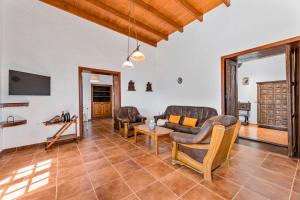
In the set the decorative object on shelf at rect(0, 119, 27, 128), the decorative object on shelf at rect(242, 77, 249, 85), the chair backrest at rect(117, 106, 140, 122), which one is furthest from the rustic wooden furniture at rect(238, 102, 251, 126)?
the decorative object on shelf at rect(0, 119, 27, 128)

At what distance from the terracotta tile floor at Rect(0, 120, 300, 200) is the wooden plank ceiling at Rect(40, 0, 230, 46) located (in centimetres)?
410

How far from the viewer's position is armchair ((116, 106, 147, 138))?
4.01 metres

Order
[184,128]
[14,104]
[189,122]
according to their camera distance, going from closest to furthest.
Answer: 1. [14,104]
2. [184,128]
3. [189,122]

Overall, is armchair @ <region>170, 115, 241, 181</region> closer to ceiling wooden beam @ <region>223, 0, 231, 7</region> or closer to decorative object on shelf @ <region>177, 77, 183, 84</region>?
decorative object on shelf @ <region>177, 77, 183, 84</region>

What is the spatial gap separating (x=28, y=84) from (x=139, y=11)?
3.83 m

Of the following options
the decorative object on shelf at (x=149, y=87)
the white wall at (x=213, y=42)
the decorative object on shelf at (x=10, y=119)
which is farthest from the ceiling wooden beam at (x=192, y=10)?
the decorative object on shelf at (x=10, y=119)

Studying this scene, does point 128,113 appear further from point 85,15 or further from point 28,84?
point 85,15

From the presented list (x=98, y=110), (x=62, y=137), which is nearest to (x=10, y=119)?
(x=62, y=137)

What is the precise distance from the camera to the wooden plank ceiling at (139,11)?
3.79 meters

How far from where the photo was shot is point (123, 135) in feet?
13.8

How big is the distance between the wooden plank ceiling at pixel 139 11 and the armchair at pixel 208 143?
3.57 meters

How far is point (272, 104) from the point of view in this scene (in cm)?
521

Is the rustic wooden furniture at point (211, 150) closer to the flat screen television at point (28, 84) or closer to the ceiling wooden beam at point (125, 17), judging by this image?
the flat screen television at point (28, 84)

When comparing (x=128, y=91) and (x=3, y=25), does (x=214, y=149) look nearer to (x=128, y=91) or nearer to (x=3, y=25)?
(x=128, y=91)
